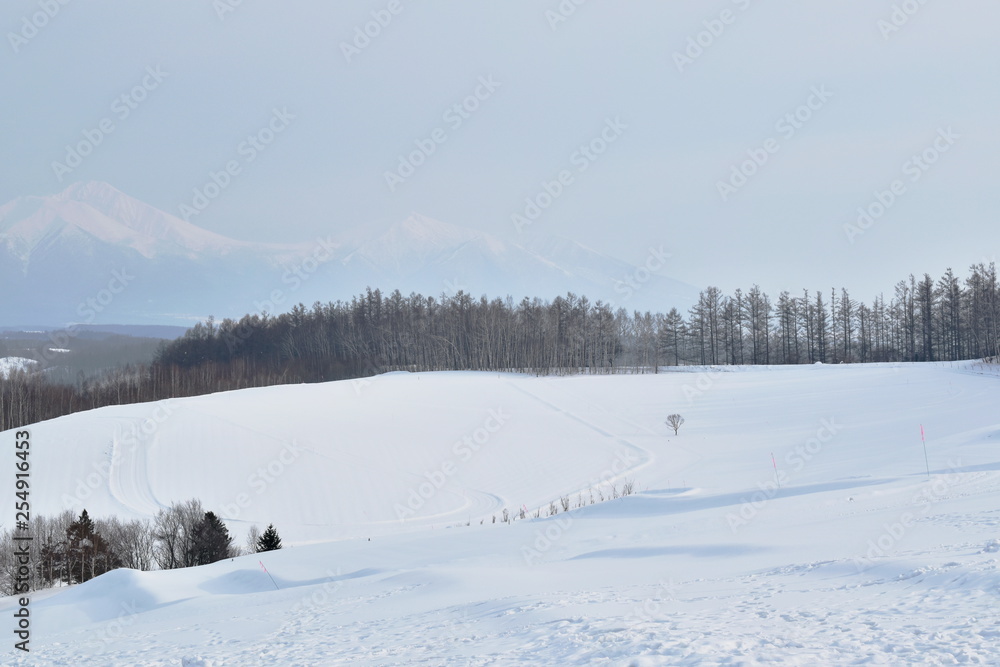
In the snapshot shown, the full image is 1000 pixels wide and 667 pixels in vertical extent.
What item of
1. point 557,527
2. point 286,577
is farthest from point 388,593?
point 557,527

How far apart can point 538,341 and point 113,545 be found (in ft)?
187

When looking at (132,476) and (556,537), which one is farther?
(132,476)

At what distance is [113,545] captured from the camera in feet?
70.8

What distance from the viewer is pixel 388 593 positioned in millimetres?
9406

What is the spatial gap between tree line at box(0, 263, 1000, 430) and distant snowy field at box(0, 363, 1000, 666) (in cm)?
2878

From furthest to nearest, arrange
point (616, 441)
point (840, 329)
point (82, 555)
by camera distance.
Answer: point (840, 329) < point (616, 441) < point (82, 555)

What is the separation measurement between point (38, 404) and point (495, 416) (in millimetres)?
40782

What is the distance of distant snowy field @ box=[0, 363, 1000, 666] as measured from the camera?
5.94 meters

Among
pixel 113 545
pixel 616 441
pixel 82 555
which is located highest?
pixel 616 441

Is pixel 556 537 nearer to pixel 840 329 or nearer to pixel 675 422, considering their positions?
pixel 675 422

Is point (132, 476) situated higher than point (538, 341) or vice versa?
point (538, 341)

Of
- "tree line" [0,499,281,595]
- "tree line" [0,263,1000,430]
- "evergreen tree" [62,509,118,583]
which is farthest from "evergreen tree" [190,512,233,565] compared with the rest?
"tree line" [0,263,1000,430]

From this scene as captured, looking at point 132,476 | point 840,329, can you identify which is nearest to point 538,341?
point 840,329

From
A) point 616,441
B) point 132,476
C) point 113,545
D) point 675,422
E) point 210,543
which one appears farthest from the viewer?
point 675,422
